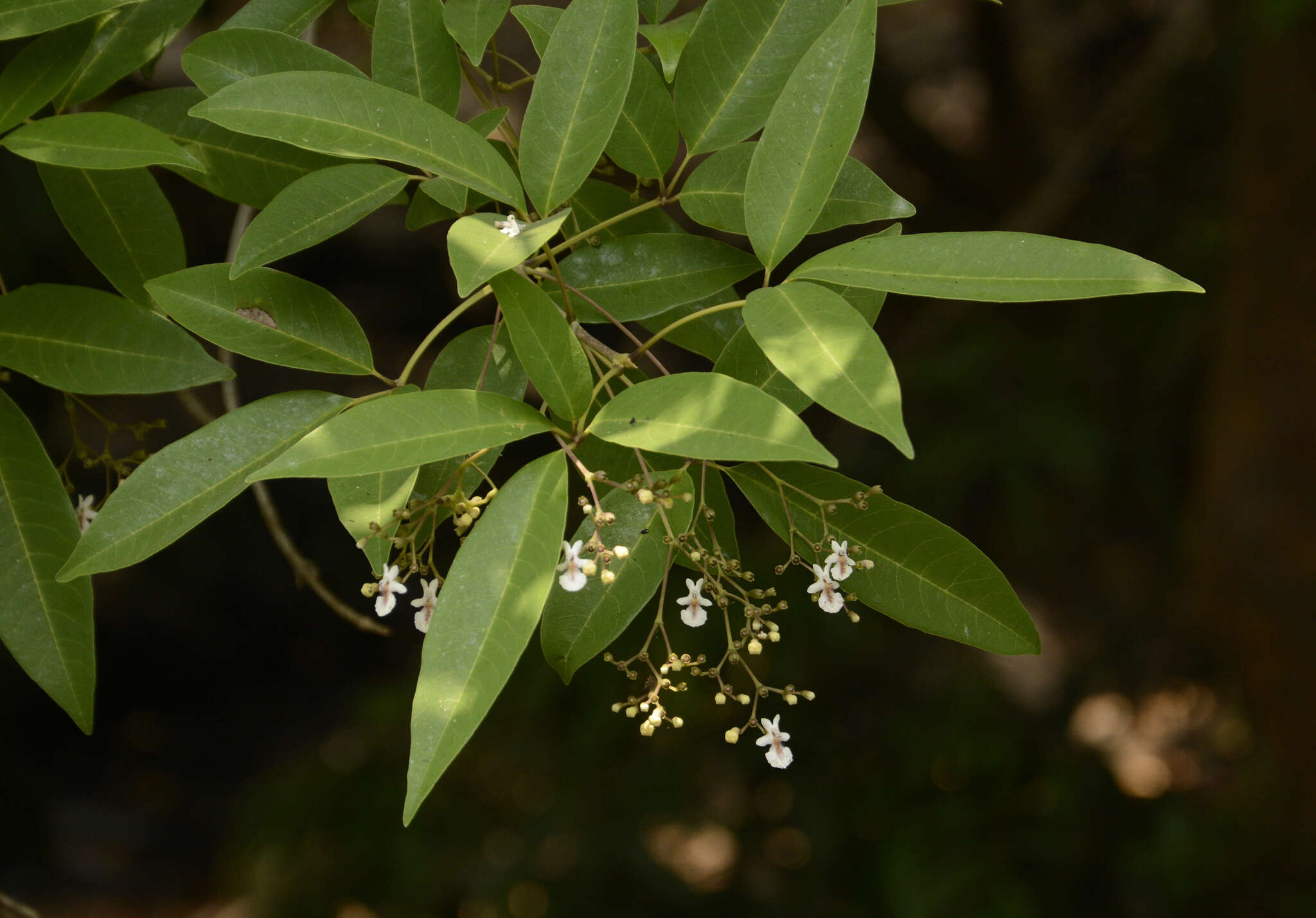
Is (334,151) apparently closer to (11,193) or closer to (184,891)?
(11,193)

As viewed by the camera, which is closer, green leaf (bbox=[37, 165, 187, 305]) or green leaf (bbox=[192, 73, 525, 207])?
green leaf (bbox=[192, 73, 525, 207])

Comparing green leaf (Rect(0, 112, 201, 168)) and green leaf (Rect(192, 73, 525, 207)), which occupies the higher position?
green leaf (Rect(192, 73, 525, 207))

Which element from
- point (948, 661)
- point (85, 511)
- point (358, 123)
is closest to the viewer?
point (358, 123)

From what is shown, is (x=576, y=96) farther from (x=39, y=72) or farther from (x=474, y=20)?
(x=39, y=72)

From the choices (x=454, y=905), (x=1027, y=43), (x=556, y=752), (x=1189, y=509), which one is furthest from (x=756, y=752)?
(x=1027, y=43)

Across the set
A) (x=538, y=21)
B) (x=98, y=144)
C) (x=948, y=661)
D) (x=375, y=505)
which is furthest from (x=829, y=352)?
(x=948, y=661)

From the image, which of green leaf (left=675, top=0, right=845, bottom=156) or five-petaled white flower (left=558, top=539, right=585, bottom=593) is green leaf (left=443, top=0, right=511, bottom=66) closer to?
green leaf (left=675, top=0, right=845, bottom=156)

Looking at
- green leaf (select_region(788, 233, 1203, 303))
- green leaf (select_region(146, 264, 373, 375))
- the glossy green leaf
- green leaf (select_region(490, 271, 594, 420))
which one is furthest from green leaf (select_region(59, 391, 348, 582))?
green leaf (select_region(788, 233, 1203, 303))
